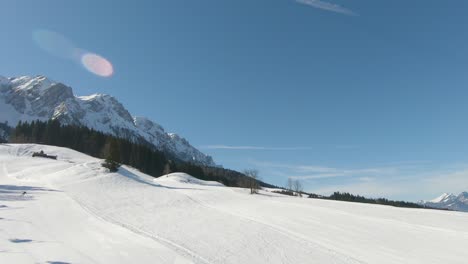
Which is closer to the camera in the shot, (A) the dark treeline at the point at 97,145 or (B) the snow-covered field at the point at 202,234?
(B) the snow-covered field at the point at 202,234

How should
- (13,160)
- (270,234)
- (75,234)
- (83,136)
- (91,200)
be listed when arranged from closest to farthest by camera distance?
(75,234)
(270,234)
(91,200)
(13,160)
(83,136)

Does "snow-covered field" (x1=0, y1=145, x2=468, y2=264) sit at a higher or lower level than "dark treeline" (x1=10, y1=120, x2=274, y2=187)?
lower

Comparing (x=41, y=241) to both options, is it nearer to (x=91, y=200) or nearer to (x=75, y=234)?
(x=75, y=234)

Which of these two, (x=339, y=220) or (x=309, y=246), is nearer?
(x=309, y=246)

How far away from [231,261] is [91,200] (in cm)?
1745

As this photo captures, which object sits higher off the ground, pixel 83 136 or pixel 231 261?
pixel 83 136

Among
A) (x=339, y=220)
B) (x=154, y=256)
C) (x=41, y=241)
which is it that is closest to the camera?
(x=154, y=256)

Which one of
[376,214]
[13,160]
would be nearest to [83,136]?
[13,160]

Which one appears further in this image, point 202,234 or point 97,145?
point 97,145

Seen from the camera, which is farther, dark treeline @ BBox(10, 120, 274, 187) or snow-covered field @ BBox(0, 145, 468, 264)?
dark treeline @ BBox(10, 120, 274, 187)

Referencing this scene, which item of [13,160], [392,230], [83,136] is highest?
[83,136]

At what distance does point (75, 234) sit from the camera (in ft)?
43.0

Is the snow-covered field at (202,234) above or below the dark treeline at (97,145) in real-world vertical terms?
below

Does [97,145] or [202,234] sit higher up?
[97,145]
